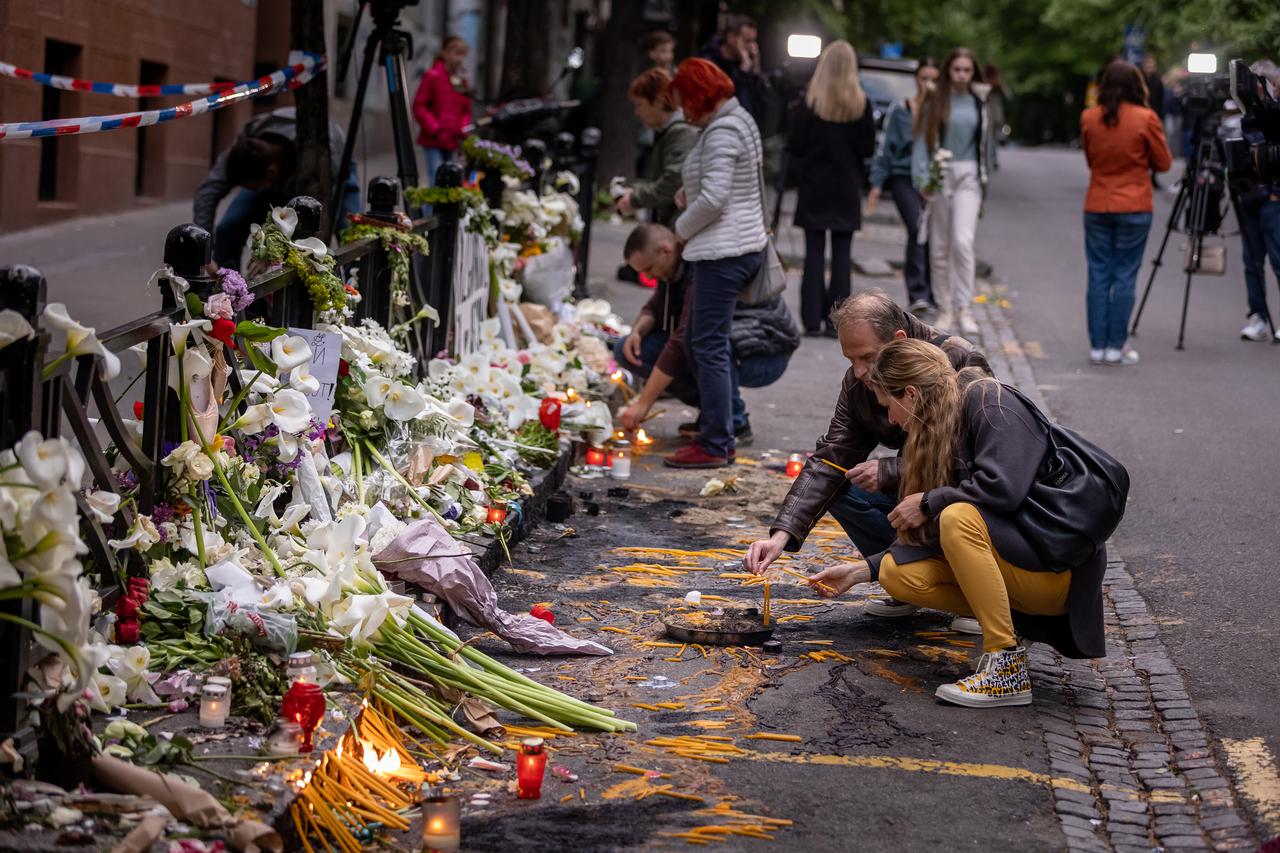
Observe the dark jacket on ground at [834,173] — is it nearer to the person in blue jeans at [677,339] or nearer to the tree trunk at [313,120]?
the person in blue jeans at [677,339]

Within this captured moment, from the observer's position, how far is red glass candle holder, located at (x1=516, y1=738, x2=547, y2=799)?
411 centimetres

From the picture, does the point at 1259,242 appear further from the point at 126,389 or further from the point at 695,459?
the point at 126,389

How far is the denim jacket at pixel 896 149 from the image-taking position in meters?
13.8

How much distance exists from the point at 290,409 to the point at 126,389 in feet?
2.16

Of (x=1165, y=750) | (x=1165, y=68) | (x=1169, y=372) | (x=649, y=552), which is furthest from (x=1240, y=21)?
(x=1165, y=68)

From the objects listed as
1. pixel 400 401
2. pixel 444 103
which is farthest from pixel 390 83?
pixel 444 103

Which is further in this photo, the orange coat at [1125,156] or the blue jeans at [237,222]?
the orange coat at [1125,156]

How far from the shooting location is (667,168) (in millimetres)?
9570

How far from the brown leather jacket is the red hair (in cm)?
288

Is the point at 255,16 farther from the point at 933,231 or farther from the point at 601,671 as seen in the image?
the point at 601,671

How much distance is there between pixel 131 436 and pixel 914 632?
2900mm

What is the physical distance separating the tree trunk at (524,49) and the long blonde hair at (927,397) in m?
14.3

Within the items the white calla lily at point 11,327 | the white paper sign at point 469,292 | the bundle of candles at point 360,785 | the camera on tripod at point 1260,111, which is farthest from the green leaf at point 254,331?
the camera on tripod at point 1260,111

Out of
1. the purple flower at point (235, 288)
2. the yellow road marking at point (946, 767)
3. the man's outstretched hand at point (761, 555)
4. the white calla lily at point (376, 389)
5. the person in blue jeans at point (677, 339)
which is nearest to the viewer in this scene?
the yellow road marking at point (946, 767)
